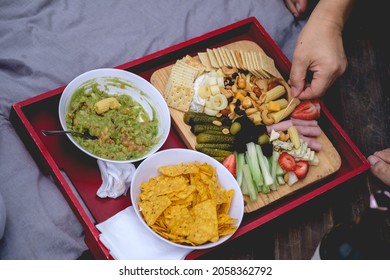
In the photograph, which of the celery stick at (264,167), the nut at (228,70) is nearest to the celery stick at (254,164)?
the celery stick at (264,167)

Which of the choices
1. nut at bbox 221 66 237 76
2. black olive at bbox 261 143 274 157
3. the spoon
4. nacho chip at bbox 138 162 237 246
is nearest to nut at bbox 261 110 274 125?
black olive at bbox 261 143 274 157

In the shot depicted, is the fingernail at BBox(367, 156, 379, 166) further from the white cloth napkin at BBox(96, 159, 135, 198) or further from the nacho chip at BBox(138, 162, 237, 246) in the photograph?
the white cloth napkin at BBox(96, 159, 135, 198)

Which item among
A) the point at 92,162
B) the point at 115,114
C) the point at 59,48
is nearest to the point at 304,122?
the point at 115,114

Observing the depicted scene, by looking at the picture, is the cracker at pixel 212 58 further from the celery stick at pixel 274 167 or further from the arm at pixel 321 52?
the celery stick at pixel 274 167

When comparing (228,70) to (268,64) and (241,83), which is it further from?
(268,64)

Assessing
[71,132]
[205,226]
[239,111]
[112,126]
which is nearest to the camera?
[205,226]

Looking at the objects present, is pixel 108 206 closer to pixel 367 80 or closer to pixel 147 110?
pixel 147 110
